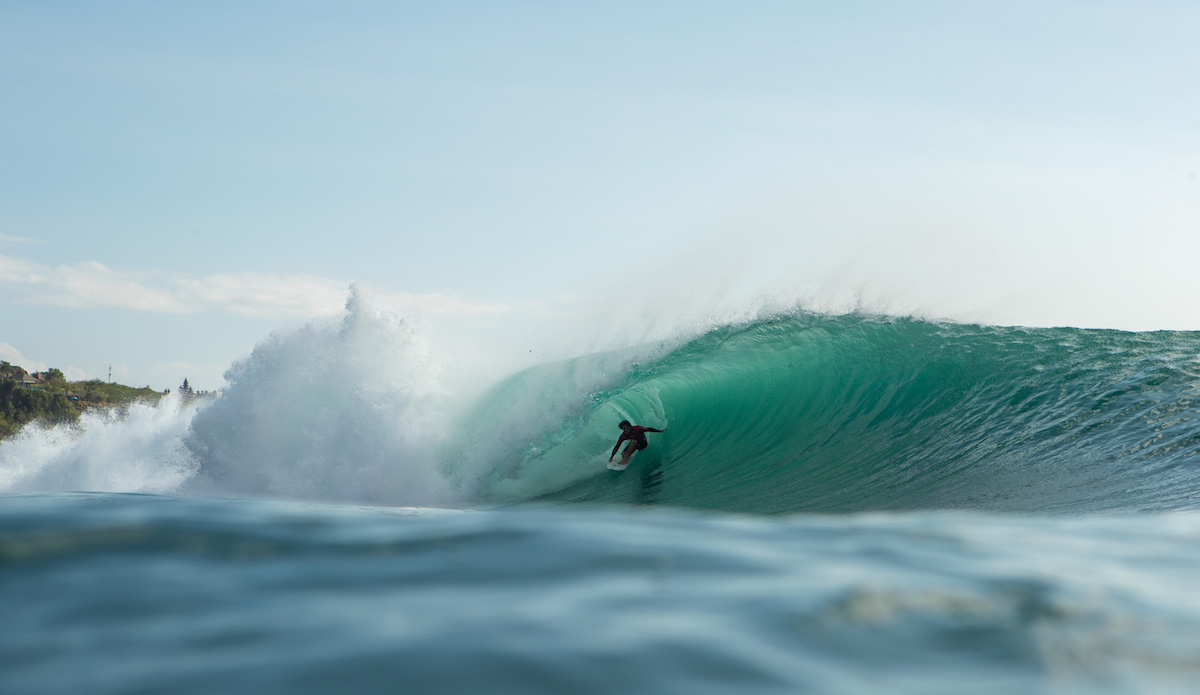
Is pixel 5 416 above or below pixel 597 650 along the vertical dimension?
below

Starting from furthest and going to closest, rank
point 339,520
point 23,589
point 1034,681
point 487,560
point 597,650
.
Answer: point 339,520 → point 487,560 → point 23,589 → point 597,650 → point 1034,681

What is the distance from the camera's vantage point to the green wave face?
8258 millimetres

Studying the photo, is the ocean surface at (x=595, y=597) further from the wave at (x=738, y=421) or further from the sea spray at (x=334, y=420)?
the sea spray at (x=334, y=420)

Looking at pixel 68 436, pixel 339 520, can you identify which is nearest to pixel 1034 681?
pixel 339 520

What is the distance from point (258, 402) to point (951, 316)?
1238 centimetres

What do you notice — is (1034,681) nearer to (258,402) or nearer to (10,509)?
(10,509)

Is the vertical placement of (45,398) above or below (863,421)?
below

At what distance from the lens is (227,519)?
308cm

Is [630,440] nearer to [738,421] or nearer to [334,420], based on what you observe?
[738,421]

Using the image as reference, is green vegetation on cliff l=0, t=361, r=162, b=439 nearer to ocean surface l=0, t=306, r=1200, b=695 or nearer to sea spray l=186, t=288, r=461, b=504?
sea spray l=186, t=288, r=461, b=504

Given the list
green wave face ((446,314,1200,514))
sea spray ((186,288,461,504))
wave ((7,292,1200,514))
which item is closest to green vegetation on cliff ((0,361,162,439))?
sea spray ((186,288,461,504))

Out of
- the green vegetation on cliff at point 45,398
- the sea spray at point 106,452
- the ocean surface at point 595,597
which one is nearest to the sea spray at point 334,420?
the sea spray at point 106,452

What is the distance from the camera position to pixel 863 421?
11453 millimetres

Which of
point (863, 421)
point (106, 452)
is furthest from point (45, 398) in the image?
point (863, 421)
